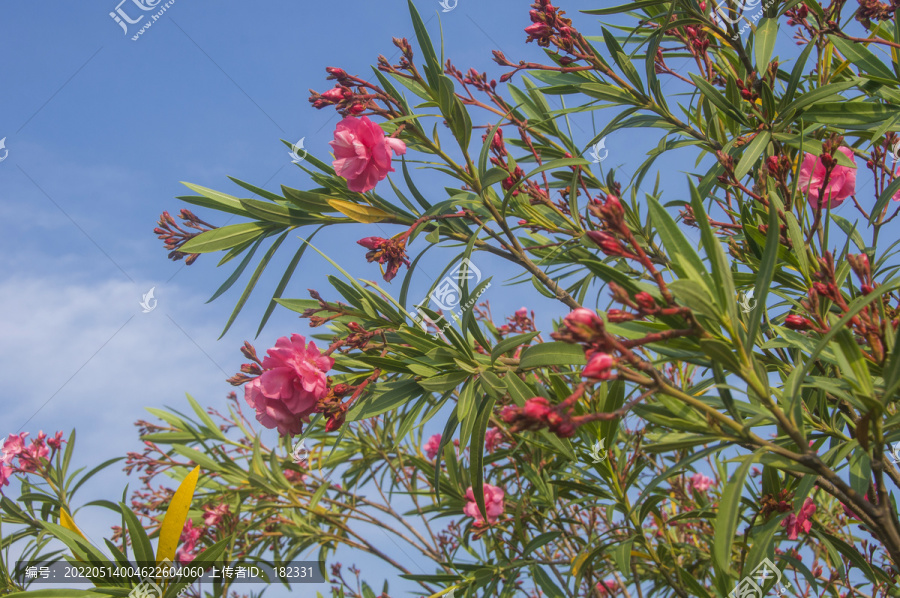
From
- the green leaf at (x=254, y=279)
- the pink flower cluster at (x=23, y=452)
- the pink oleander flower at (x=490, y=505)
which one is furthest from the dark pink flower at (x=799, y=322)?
the pink flower cluster at (x=23, y=452)

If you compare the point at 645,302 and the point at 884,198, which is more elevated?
the point at 884,198

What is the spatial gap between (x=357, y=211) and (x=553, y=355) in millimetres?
620

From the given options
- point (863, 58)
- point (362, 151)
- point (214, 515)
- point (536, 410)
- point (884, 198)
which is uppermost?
point (863, 58)

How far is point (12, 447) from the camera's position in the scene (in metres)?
2.42

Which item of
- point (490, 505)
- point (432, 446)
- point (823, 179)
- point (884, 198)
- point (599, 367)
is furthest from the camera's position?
point (432, 446)

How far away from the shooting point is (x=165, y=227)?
4.80 ft

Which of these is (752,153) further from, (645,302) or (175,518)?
(175,518)

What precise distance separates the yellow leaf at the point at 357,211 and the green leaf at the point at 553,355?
1.72 feet

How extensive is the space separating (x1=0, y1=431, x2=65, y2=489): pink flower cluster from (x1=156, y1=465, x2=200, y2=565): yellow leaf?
147 cm

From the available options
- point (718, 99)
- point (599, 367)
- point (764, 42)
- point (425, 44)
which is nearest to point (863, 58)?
point (764, 42)

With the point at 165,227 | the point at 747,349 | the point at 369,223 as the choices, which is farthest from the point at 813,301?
the point at 165,227

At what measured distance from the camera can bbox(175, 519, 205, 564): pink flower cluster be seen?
7.87 ft

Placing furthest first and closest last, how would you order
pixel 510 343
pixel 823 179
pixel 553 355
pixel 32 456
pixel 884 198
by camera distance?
1. pixel 32 456
2. pixel 823 179
3. pixel 884 198
4. pixel 510 343
5. pixel 553 355

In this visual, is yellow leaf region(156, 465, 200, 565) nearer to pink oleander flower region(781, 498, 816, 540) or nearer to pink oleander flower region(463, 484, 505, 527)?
pink oleander flower region(463, 484, 505, 527)
